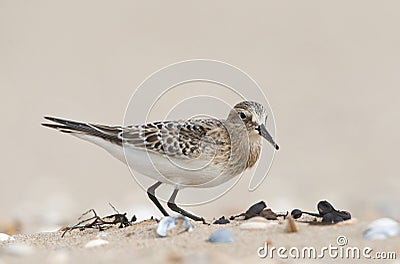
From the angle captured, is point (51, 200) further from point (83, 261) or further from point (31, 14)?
point (31, 14)

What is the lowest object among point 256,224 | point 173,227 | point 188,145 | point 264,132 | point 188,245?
point 188,245

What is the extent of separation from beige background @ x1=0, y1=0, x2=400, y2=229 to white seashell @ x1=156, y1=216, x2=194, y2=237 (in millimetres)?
2310

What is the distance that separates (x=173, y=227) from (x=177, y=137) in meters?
0.97

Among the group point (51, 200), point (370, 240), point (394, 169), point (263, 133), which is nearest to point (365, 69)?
point (394, 169)

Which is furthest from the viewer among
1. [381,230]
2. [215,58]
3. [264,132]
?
[215,58]

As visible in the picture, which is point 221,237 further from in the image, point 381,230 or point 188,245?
point 381,230

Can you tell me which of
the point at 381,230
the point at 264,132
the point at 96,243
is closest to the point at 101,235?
the point at 96,243

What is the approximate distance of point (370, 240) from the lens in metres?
4.08

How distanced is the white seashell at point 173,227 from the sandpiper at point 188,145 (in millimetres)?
665

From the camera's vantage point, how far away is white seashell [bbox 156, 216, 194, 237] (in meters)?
4.42

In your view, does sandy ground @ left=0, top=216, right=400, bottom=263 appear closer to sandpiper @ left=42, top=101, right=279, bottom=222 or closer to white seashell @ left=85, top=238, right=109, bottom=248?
white seashell @ left=85, top=238, right=109, bottom=248

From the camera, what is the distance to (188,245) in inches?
163

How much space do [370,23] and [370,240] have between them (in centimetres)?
1172

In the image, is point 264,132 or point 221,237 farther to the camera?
point 264,132
